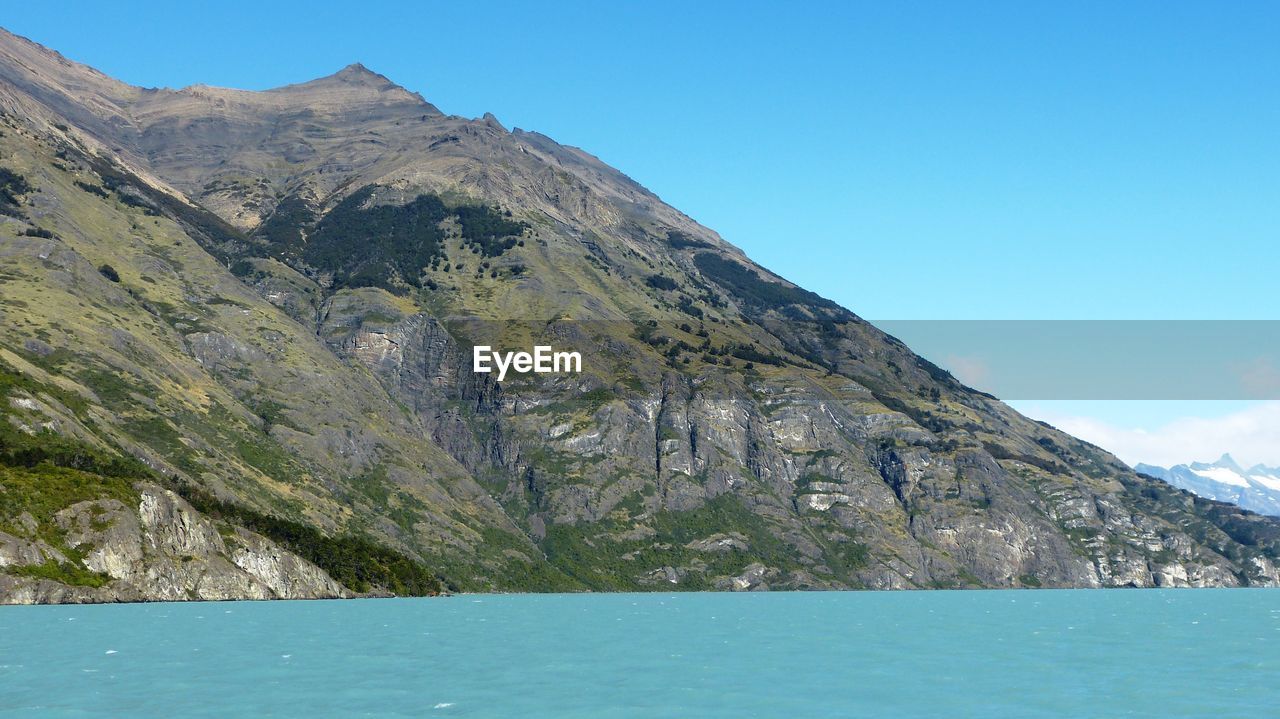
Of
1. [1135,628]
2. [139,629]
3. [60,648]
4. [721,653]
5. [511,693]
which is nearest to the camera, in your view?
[511,693]

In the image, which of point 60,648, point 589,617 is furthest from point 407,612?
point 60,648

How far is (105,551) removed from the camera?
623ft

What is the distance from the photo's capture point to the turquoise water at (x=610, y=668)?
70.8 metres

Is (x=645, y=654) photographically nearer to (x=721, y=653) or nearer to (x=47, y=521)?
(x=721, y=653)

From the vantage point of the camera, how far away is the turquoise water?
7075 cm

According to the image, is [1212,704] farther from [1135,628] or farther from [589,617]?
[589,617]

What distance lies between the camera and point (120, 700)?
69.9 meters

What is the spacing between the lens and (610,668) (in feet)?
304

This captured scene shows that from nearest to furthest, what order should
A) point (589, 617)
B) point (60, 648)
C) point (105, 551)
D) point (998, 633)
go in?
point (60, 648) → point (998, 633) → point (589, 617) → point (105, 551)

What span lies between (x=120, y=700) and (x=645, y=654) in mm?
48044

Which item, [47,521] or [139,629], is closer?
[139,629]

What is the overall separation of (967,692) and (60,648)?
72447 millimetres

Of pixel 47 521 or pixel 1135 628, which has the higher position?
pixel 47 521

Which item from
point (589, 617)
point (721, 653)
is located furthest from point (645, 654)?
point (589, 617)
